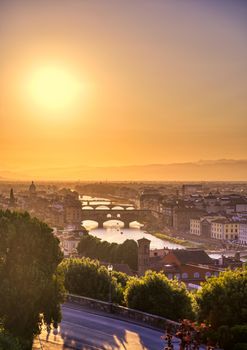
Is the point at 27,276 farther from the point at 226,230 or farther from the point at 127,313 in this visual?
the point at 226,230

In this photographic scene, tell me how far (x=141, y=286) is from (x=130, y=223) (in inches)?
2385

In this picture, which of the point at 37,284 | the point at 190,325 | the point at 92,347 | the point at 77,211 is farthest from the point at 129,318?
the point at 77,211

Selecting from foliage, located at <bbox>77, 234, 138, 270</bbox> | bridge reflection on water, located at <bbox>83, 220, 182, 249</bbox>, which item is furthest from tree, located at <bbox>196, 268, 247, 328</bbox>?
bridge reflection on water, located at <bbox>83, 220, 182, 249</bbox>

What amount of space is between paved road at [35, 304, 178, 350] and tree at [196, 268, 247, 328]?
1002mm

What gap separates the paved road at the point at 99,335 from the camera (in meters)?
9.18

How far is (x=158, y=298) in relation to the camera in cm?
1134

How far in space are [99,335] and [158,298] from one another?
1956 mm

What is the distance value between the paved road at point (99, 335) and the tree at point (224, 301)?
1.00 meters

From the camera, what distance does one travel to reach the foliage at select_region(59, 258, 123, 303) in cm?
1284

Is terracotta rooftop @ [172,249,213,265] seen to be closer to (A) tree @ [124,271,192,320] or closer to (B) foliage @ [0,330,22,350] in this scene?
(A) tree @ [124,271,192,320]

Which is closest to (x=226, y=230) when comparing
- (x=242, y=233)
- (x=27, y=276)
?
(x=242, y=233)

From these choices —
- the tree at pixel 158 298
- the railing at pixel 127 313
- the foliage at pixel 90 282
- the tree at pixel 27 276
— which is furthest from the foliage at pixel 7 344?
the foliage at pixel 90 282

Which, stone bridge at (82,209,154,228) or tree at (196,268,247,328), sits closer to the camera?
tree at (196,268,247,328)

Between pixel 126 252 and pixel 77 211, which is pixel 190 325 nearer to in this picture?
pixel 126 252
